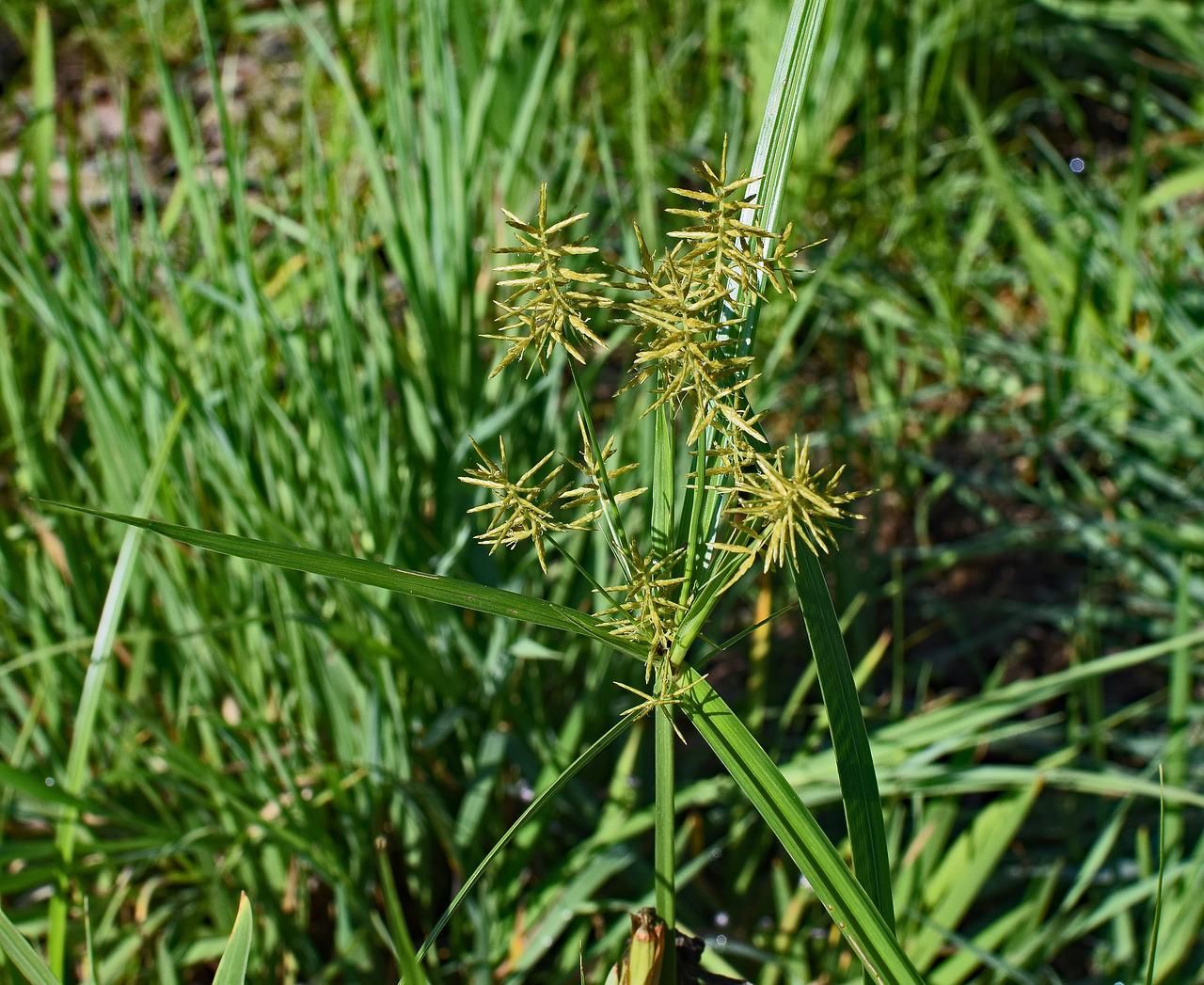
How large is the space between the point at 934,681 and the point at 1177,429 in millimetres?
560

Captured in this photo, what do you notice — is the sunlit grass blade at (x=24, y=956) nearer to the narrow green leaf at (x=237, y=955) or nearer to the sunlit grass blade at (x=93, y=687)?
the narrow green leaf at (x=237, y=955)

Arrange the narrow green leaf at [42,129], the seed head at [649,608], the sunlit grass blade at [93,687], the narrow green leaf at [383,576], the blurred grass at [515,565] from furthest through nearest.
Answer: the narrow green leaf at [42,129]
the blurred grass at [515,565]
the sunlit grass blade at [93,687]
the seed head at [649,608]
the narrow green leaf at [383,576]

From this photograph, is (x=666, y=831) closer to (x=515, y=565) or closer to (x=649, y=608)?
(x=649, y=608)

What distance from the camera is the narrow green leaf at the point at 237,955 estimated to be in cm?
70

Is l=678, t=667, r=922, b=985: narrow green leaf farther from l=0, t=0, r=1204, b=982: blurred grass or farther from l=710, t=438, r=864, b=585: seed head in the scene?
l=0, t=0, r=1204, b=982: blurred grass

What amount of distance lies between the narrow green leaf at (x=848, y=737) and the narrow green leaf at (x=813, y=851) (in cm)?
2

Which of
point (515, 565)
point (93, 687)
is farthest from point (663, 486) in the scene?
point (515, 565)

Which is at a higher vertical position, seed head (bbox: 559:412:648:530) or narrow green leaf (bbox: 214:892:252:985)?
seed head (bbox: 559:412:648:530)

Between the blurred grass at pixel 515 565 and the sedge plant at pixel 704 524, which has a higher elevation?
the sedge plant at pixel 704 524

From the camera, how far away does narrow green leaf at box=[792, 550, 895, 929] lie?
633 millimetres

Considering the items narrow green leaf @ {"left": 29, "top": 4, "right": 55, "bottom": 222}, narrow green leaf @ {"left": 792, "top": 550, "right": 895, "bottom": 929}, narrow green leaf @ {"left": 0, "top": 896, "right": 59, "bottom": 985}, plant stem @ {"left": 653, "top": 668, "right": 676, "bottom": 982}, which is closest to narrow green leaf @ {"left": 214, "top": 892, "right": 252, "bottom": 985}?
narrow green leaf @ {"left": 0, "top": 896, "right": 59, "bottom": 985}

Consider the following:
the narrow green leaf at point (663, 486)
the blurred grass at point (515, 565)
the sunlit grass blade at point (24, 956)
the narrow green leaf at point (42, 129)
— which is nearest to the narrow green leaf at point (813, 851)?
the narrow green leaf at point (663, 486)

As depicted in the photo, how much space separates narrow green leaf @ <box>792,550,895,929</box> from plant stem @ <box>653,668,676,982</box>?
0.30 ft

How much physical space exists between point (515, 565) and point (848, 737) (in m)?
0.87
